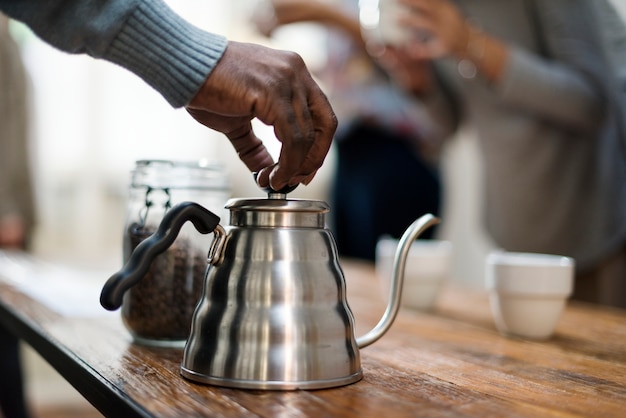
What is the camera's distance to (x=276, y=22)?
1.35 meters

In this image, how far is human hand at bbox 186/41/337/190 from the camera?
0.59 metres

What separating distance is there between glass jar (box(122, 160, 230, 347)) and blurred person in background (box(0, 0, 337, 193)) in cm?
16

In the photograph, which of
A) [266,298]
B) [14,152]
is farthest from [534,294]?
[14,152]

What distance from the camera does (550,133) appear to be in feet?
4.85

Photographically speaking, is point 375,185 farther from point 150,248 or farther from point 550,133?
point 150,248

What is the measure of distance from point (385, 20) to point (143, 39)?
0.75 metres

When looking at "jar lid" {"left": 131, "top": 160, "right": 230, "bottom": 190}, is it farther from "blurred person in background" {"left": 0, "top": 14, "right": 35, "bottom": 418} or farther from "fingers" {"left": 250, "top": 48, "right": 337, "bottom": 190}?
"blurred person in background" {"left": 0, "top": 14, "right": 35, "bottom": 418}

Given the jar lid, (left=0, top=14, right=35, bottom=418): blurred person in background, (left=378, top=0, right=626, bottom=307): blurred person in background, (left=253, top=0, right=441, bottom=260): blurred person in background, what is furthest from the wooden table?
(left=0, top=14, right=35, bottom=418): blurred person in background

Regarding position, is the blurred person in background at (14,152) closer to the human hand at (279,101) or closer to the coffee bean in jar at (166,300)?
the coffee bean in jar at (166,300)

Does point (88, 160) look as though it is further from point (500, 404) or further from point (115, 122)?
point (500, 404)

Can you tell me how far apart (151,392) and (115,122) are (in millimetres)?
2533

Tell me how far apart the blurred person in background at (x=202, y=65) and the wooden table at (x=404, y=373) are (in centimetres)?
21

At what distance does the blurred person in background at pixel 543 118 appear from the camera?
1340 millimetres

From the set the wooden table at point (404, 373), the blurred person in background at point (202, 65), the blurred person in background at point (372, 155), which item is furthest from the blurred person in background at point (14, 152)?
the blurred person in background at point (202, 65)
